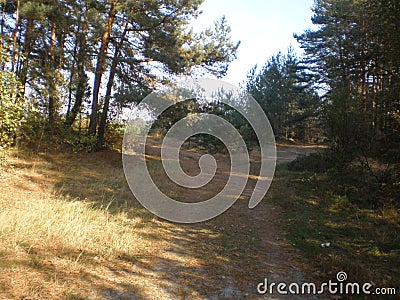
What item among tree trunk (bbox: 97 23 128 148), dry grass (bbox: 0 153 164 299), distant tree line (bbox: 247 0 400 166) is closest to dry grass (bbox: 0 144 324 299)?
dry grass (bbox: 0 153 164 299)

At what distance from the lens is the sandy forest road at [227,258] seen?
13.8ft

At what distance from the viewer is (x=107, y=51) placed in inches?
594

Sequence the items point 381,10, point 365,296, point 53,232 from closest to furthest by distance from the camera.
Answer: point 365,296 < point 53,232 < point 381,10

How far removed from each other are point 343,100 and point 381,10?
284 centimetres

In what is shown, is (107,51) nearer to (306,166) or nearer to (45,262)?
(306,166)

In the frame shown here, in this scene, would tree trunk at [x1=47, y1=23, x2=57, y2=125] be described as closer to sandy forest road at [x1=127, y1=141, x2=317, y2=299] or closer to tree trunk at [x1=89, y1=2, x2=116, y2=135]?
tree trunk at [x1=89, y1=2, x2=116, y2=135]

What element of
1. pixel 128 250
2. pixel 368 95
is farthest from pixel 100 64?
pixel 368 95

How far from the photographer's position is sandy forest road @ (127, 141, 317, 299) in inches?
165

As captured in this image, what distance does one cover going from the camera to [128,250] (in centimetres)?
536

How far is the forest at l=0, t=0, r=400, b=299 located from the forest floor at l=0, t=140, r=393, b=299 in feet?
0.10

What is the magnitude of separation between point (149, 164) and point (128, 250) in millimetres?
9923

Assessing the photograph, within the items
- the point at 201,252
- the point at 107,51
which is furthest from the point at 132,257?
the point at 107,51

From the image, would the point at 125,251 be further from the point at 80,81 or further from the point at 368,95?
the point at 80,81

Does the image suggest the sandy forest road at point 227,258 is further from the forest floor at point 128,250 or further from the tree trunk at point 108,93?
the tree trunk at point 108,93
